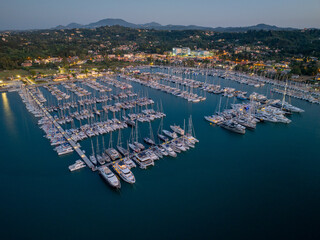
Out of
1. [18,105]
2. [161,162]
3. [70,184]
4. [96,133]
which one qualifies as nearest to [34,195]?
[70,184]

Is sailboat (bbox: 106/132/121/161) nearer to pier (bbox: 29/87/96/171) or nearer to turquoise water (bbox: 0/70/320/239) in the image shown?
pier (bbox: 29/87/96/171)

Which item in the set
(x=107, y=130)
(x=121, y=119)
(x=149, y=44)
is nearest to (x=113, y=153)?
(x=107, y=130)

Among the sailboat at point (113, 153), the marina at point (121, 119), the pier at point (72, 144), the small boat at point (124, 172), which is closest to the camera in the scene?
the small boat at point (124, 172)

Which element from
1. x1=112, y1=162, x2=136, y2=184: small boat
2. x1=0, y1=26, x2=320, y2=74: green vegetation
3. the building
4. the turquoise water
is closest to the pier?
the turquoise water

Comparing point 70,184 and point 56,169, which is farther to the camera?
point 56,169

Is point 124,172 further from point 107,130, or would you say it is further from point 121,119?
point 121,119

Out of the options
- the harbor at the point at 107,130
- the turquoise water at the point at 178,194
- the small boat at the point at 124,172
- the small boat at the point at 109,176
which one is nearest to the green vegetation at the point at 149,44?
the harbor at the point at 107,130

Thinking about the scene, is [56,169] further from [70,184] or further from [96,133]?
[96,133]

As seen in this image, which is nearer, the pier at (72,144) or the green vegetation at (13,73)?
the pier at (72,144)

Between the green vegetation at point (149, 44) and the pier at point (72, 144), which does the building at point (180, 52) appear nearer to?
the green vegetation at point (149, 44)
